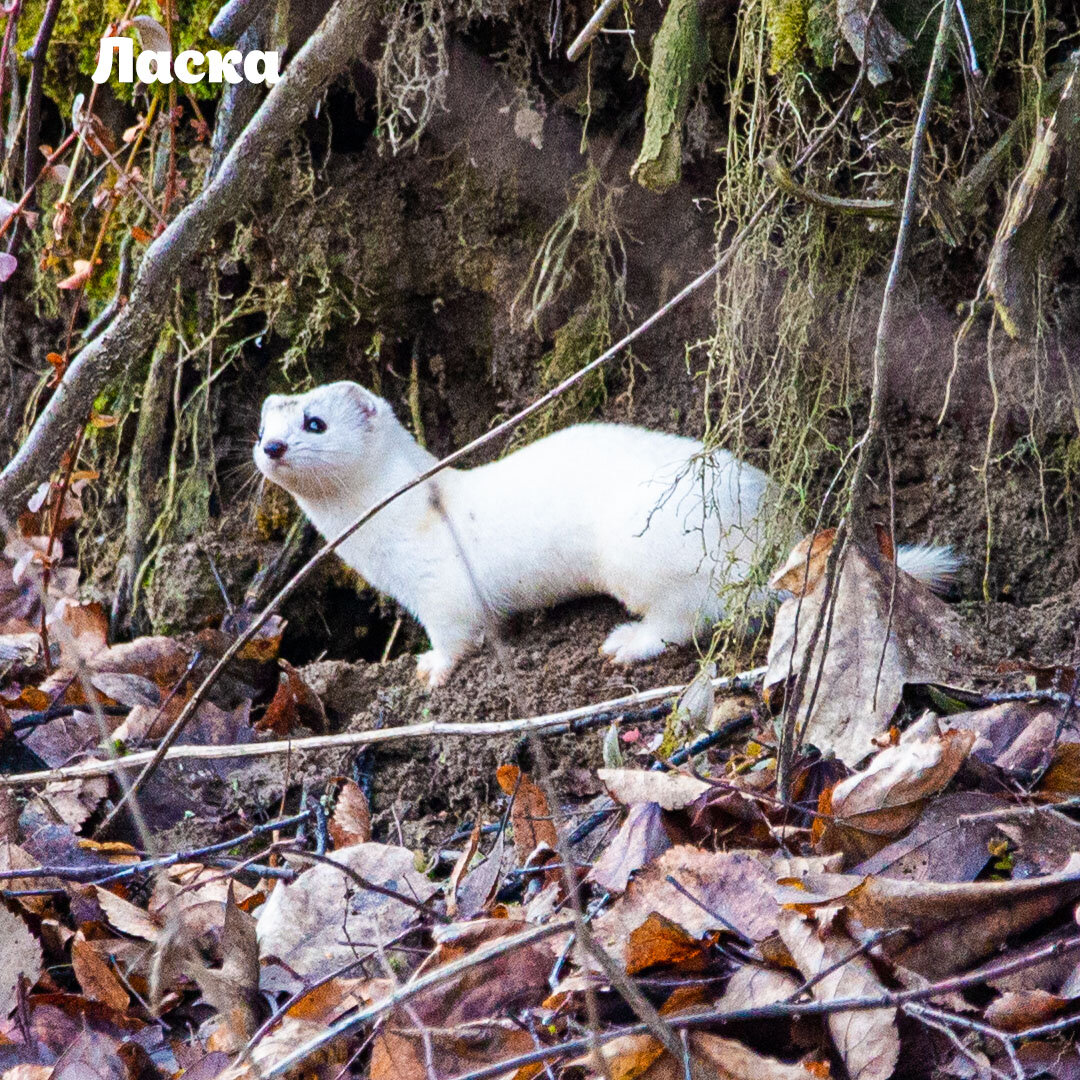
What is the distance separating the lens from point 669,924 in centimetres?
180

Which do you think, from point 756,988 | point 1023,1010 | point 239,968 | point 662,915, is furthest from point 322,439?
point 1023,1010

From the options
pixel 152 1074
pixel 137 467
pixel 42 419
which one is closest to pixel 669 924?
pixel 152 1074

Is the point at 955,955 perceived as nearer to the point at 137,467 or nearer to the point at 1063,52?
the point at 1063,52

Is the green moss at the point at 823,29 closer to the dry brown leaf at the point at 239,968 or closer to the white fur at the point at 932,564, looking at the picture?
the white fur at the point at 932,564

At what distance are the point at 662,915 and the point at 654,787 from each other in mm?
427

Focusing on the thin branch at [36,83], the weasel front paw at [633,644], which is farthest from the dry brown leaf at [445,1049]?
the thin branch at [36,83]

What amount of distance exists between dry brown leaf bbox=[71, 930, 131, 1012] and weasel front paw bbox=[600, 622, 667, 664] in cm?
174

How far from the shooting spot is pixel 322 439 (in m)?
4.05

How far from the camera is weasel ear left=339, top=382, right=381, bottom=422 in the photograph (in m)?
4.15

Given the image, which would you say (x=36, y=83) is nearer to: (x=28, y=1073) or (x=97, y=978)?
(x=97, y=978)

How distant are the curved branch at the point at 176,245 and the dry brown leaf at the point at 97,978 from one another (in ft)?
4.46

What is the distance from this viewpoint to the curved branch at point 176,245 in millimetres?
3182

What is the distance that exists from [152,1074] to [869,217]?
2404 mm

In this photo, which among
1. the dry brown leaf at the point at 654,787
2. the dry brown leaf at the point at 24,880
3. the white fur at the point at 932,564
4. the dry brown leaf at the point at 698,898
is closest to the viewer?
the dry brown leaf at the point at 698,898
